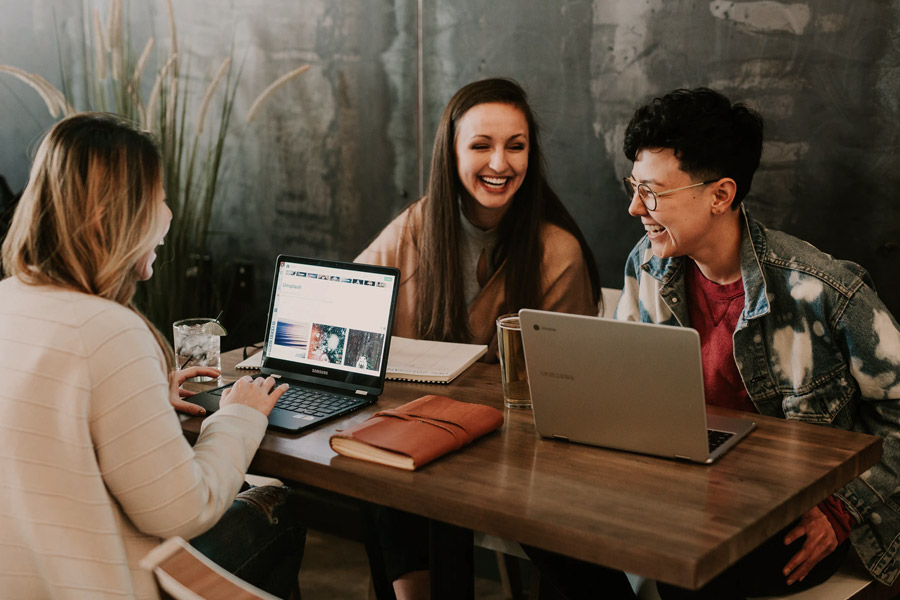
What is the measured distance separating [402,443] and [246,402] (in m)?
0.34

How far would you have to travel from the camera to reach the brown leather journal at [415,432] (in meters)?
1.47

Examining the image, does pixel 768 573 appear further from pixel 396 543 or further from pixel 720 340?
pixel 396 543

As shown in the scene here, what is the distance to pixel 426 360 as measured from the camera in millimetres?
A: 2025

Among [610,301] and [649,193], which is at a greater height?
[649,193]

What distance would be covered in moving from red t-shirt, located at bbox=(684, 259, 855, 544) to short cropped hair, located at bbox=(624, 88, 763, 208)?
19 centimetres

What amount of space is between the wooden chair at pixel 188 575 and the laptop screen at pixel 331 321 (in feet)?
1.91

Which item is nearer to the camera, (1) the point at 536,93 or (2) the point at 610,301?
(2) the point at 610,301

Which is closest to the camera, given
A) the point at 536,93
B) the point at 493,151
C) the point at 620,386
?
the point at 620,386

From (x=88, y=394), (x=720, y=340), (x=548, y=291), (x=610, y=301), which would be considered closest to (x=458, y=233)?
(x=548, y=291)

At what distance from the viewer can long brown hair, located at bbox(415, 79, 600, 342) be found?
7.88 feet

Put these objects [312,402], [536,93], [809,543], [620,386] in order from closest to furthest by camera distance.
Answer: [620,386], [809,543], [312,402], [536,93]

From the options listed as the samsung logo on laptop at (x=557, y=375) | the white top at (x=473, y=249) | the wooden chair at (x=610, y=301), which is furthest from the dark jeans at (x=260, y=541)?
the wooden chair at (x=610, y=301)

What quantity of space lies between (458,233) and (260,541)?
3.41 feet

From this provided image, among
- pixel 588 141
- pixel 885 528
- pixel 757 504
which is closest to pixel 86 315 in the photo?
pixel 757 504
